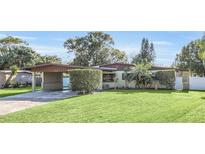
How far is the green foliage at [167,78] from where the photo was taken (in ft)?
85.3

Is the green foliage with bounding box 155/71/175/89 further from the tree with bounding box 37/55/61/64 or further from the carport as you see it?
the tree with bounding box 37/55/61/64

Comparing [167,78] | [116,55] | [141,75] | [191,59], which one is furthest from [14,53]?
[167,78]

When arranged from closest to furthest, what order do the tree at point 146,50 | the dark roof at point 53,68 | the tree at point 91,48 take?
the dark roof at point 53,68, the tree at point 91,48, the tree at point 146,50

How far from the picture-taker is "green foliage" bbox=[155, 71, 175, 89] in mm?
25984

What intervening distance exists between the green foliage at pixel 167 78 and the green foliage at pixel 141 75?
1.04 meters

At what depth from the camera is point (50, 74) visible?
26.9 metres

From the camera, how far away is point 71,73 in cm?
2100

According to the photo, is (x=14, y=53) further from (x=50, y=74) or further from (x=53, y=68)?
(x=53, y=68)

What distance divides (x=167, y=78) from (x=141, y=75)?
2.21 meters

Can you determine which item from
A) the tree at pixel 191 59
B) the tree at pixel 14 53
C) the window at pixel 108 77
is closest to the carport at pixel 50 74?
the window at pixel 108 77

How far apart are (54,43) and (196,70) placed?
18823mm

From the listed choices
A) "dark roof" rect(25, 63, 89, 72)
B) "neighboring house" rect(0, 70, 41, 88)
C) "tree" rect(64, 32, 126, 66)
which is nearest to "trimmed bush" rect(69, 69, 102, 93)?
"dark roof" rect(25, 63, 89, 72)

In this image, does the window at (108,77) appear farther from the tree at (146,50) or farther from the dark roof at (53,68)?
the tree at (146,50)
